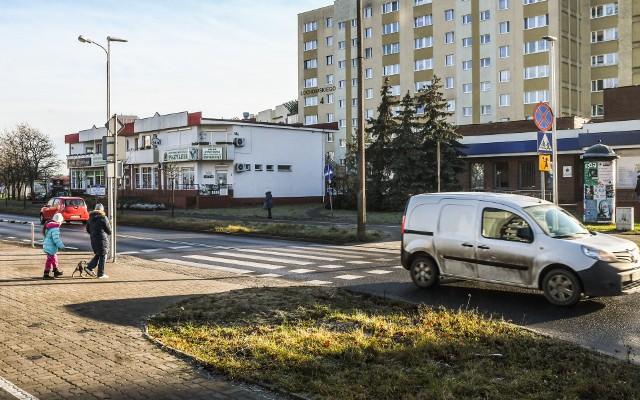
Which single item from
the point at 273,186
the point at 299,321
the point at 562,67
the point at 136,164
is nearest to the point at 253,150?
the point at 273,186

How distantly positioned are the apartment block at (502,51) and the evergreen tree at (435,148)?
1823 cm

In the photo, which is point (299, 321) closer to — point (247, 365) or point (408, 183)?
point (247, 365)

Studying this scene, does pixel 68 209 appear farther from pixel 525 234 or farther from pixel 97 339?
pixel 525 234

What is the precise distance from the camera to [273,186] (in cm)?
5422

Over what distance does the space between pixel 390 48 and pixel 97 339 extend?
2647 inches

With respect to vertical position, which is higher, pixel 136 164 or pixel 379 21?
pixel 379 21

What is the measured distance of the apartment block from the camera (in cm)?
5847

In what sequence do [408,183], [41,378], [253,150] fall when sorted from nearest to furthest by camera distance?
[41,378] → [408,183] → [253,150]

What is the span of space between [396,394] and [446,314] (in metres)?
3.18

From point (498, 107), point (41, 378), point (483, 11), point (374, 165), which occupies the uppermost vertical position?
point (483, 11)

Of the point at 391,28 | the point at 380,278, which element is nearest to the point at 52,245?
the point at 380,278

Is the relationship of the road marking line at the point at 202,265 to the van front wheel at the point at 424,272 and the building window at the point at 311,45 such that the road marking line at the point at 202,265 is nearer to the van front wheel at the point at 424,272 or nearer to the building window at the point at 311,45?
the van front wheel at the point at 424,272

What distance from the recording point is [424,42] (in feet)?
221

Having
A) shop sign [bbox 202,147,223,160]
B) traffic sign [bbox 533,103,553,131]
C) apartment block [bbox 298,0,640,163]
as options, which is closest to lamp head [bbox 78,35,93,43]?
traffic sign [bbox 533,103,553,131]
